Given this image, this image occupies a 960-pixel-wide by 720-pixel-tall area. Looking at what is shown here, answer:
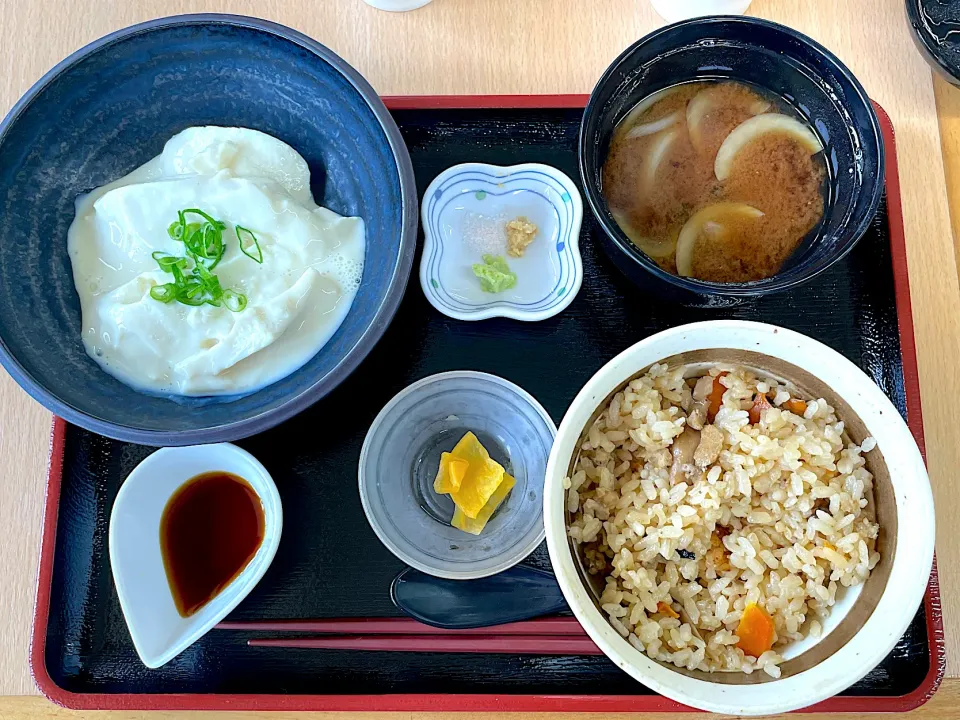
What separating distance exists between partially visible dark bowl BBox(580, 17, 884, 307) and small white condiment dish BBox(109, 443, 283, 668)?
840 millimetres

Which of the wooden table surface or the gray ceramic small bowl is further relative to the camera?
the wooden table surface

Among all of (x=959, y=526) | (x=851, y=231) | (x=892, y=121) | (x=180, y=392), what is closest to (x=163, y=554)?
(x=180, y=392)

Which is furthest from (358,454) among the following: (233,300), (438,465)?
(233,300)

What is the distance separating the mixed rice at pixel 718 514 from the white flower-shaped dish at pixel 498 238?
34 cm

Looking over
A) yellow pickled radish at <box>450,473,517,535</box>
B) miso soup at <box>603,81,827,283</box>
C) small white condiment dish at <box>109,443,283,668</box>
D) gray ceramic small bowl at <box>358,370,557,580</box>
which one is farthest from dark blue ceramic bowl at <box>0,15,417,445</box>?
miso soup at <box>603,81,827,283</box>

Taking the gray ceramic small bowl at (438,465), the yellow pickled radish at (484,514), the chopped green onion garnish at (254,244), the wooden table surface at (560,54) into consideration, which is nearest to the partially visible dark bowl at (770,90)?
the wooden table surface at (560,54)

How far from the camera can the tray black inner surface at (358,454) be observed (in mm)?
1385

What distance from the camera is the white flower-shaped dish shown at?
148 cm

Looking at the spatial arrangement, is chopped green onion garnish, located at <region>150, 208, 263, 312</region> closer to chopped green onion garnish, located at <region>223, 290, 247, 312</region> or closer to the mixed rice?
chopped green onion garnish, located at <region>223, 290, 247, 312</region>

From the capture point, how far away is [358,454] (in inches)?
57.1

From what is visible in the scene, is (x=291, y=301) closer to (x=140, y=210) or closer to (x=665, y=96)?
(x=140, y=210)

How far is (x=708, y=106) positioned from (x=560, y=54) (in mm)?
378

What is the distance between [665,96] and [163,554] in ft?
4.56

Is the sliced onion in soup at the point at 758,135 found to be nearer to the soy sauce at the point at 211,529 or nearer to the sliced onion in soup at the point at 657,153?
the sliced onion in soup at the point at 657,153
